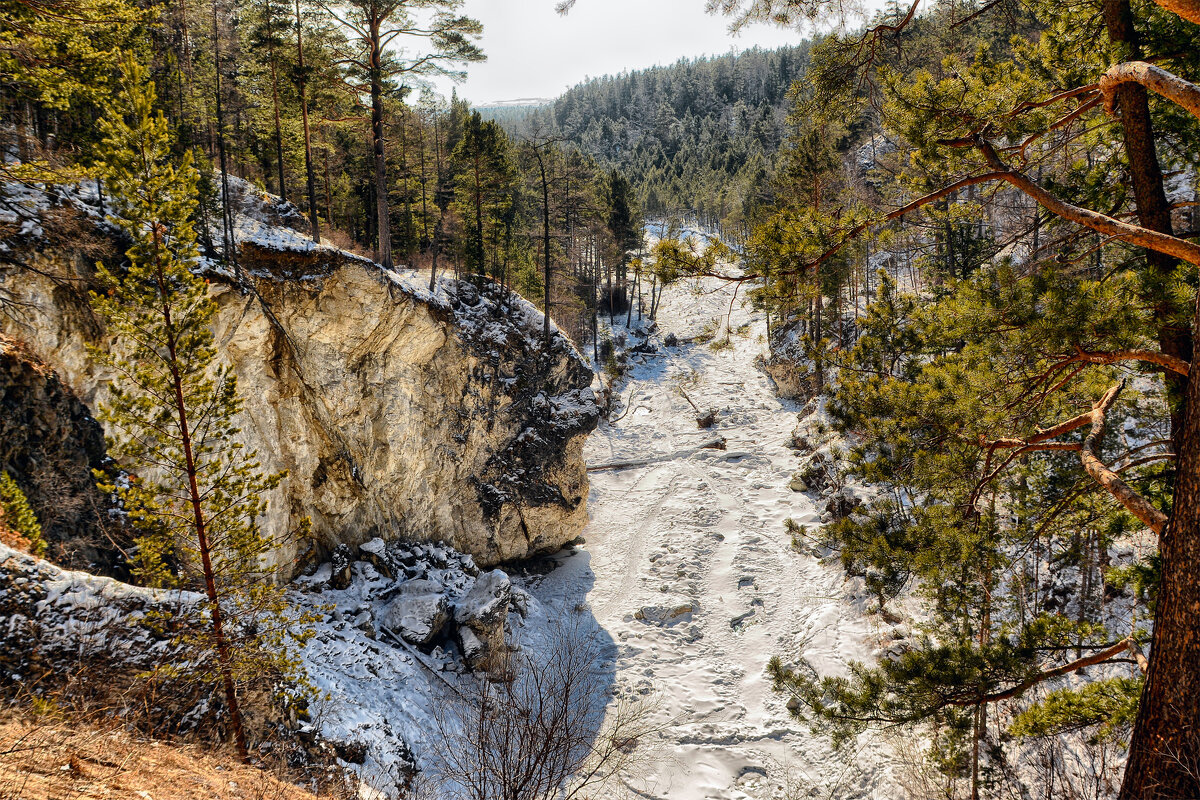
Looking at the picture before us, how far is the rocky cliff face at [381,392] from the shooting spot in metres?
12.7

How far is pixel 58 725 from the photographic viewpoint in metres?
5.38

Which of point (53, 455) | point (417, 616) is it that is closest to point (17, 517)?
point (53, 455)

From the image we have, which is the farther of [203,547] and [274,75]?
[274,75]

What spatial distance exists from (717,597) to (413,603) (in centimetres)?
915

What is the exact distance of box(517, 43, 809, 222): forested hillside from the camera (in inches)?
2640

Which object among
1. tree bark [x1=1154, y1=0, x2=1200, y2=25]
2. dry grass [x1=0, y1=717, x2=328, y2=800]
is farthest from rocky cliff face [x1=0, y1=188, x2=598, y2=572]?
tree bark [x1=1154, y1=0, x2=1200, y2=25]

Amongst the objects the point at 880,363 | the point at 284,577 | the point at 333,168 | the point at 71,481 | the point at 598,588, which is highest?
the point at 333,168

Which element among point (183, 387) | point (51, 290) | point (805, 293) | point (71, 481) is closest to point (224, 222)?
point (51, 290)

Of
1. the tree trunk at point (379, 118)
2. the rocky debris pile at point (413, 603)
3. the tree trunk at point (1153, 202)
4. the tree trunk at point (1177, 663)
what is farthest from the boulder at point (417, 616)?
the tree trunk at point (1153, 202)

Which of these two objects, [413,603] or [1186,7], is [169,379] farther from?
[413,603]

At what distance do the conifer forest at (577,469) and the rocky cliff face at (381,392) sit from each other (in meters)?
0.11

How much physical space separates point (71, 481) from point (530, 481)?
13283 mm

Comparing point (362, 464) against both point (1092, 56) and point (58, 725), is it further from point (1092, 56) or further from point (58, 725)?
point (1092, 56)

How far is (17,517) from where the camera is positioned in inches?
313
